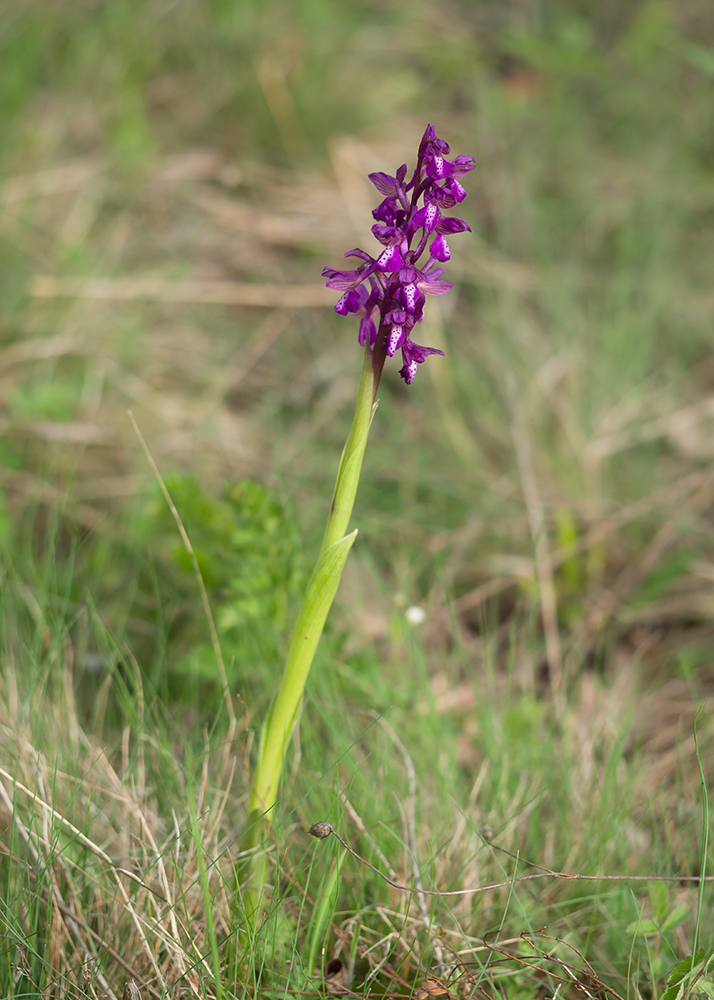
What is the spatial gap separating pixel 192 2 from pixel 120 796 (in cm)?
563

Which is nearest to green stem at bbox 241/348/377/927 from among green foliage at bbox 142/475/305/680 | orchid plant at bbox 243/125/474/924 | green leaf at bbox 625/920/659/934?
orchid plant at bbox 243/125/474/924

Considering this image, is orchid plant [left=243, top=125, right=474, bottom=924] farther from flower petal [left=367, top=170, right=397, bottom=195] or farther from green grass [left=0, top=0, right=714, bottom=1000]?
green grass [left=0, top=0, right=714, bottom=1000]

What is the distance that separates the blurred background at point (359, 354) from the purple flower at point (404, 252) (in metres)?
1.10

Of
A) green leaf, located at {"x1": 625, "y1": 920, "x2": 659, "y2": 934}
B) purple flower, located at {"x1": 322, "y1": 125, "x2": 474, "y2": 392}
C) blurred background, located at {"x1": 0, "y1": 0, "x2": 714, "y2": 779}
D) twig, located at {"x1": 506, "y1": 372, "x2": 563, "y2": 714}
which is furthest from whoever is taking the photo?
twig, located at {"x1": 506, "y1": 372, "x2": 563, "y2": 714}

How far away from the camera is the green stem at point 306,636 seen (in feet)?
4.69

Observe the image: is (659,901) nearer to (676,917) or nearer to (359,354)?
(676,917)

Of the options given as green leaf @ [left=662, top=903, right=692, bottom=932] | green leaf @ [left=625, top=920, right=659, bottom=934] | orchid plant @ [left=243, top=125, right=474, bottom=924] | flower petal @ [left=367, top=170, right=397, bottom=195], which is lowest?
green leaf @ [left=625, top=920, right=659, bottom=934]

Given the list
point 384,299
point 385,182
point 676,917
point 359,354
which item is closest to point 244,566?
point 384,299

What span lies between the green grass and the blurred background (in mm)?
24

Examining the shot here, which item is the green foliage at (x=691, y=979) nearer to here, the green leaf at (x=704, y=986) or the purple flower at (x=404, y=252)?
the green leaf at (x=704, y=986)

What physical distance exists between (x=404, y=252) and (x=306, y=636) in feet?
2.49

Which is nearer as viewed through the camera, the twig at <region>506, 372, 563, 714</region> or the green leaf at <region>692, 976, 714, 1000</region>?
the green leaf at <region>692, 976, 714, 1000</region>

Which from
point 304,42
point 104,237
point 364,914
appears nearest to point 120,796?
point 364,914

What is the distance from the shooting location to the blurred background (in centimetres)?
284
